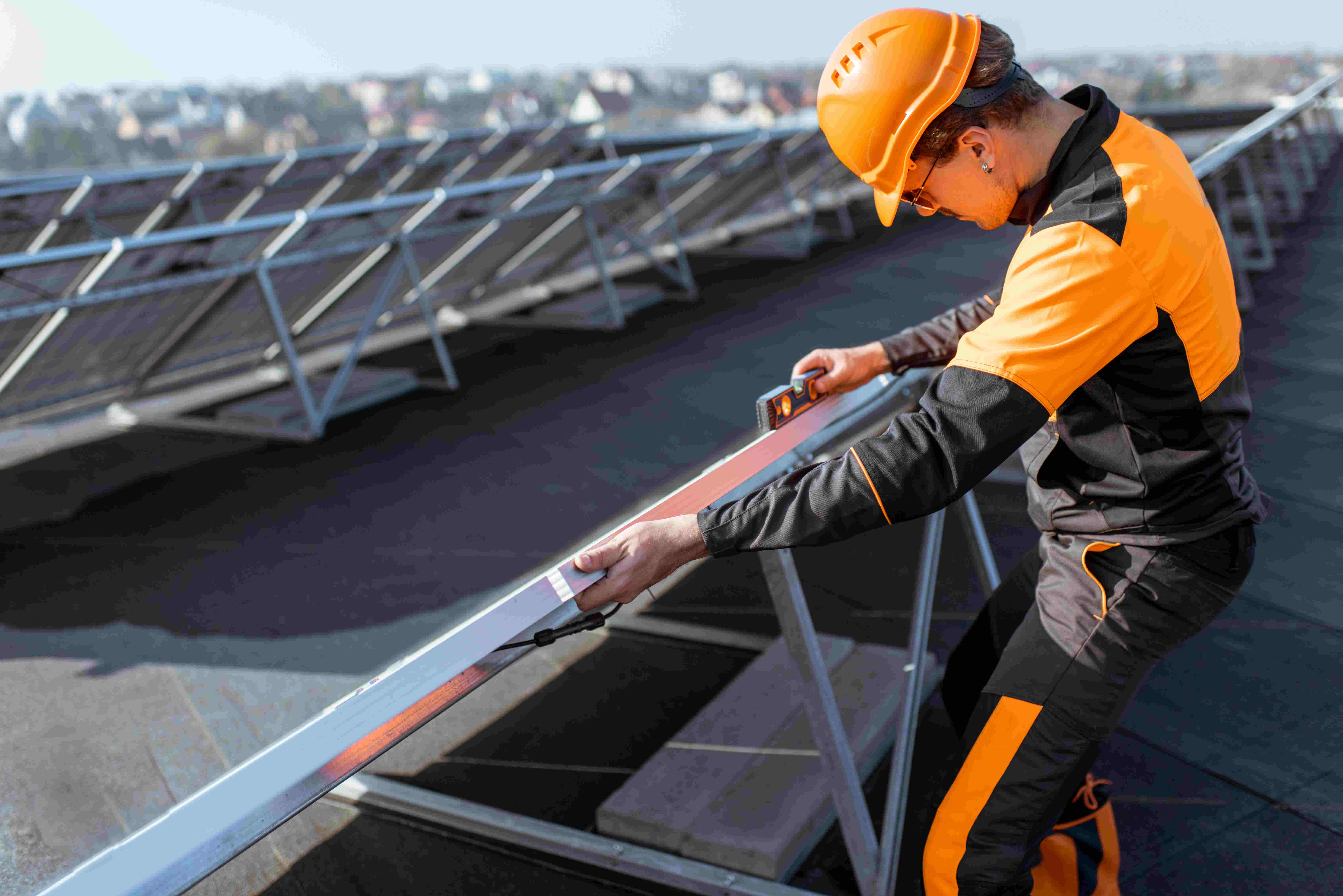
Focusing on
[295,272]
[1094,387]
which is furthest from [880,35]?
[295,272]

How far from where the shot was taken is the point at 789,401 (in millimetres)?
2055

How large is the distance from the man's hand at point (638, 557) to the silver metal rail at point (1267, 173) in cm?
299

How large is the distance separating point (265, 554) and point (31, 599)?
3.02ft

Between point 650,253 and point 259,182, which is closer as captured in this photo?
point 650,253

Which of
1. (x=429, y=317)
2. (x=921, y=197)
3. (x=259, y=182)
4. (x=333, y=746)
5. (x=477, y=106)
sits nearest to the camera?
(x=333, y=746)

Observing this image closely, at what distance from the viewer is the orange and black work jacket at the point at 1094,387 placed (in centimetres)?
136

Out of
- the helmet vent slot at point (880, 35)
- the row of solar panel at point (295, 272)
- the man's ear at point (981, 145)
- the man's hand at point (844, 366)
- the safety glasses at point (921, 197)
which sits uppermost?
the row of solar panel at point (295, 272)

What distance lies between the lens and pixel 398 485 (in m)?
5.05

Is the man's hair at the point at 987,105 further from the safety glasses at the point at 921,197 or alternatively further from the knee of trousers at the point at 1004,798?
the knee of trousers at the point at 1004,798

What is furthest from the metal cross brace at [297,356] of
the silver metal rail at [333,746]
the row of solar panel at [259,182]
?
the silver metal rail at [333,746]

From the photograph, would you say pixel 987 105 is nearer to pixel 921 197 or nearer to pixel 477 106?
pixel 921 197

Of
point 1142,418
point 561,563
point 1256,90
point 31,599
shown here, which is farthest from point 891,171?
point 1256,90

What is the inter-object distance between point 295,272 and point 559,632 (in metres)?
5.57

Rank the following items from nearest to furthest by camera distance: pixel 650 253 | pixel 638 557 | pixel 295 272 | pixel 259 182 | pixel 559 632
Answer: pixel 559 632
pixel 638 557
pixel 295 272
pixel 650 253
pixel 259 182
